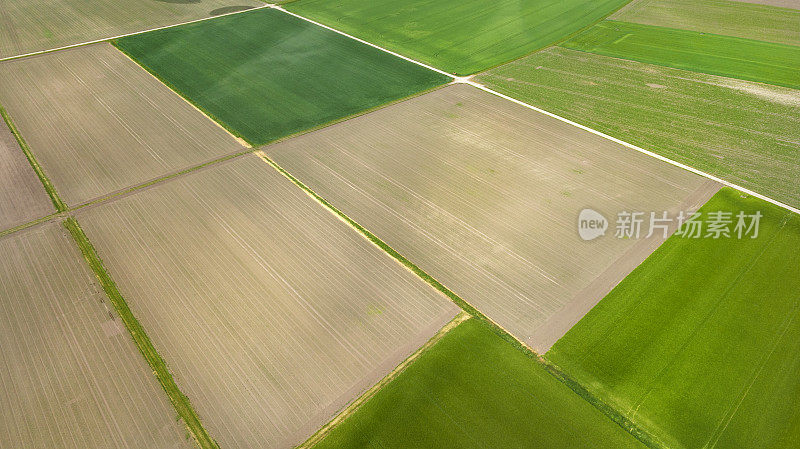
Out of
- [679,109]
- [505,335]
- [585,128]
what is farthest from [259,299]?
[679,109]

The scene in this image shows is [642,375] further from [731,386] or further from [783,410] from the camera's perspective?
[783,410]

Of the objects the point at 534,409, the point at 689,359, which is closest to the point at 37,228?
the point at 534,409

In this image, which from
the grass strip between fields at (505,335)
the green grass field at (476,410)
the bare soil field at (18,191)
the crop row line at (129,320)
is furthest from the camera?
the bare soil field at (18,191)

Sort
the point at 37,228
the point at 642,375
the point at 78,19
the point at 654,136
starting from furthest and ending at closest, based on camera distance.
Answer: the point at 78,19
the point at 654,136
the point at 37,228
the point at 642,375

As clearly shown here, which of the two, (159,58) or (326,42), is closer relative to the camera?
(159,58)

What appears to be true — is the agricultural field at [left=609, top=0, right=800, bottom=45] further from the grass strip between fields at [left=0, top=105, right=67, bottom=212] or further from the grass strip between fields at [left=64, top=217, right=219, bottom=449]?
the grass strip between fields at [left=0, top=105, right=67, bottom=212]

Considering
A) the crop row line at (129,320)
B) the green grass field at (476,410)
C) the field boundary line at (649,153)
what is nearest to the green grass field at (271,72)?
the field boundary line at (649,153)

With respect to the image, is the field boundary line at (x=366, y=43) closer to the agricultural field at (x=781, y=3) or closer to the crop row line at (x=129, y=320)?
the crop row line at (x=129, y=320)

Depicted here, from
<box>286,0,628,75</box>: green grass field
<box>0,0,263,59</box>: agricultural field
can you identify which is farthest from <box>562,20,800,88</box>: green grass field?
<box>0,0,263,59</box>: agricultural field
